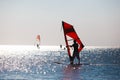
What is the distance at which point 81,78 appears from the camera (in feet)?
125

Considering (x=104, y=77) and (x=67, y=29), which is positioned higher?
(x=67, y=29)

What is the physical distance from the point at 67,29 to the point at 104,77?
13395 mm

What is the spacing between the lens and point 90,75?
1608 inches

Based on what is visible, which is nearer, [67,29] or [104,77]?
[104,77]

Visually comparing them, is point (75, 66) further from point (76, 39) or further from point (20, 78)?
point (20, 78)

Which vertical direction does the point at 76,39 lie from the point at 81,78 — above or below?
above

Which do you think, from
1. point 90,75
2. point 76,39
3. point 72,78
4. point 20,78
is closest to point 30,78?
point 20,78

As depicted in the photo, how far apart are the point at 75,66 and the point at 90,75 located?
10.1m

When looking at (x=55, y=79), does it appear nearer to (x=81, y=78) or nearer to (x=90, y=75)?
(x=81, y=78)

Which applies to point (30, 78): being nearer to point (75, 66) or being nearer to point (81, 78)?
point (81, 78)

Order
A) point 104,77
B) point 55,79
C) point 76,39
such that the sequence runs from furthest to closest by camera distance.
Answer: point 76,39 < point 104,77 < point 55,79

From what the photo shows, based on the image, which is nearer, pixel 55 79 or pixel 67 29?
pixel 55 79

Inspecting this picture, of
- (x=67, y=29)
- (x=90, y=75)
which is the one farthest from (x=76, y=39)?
(x=90, y=75)

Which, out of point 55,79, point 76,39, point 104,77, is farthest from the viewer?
point 76,39
